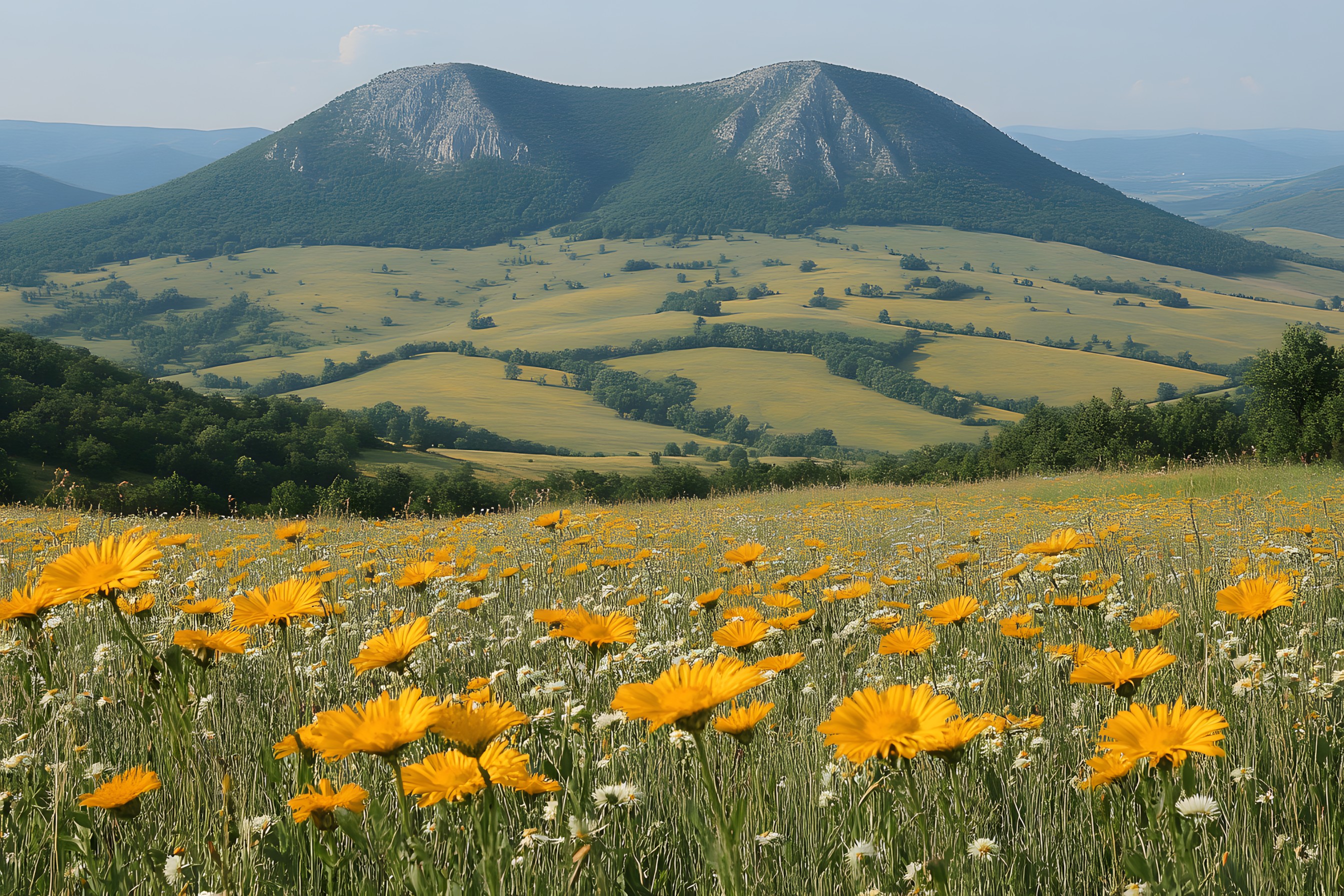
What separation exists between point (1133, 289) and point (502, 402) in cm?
14459

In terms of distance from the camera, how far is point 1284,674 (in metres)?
2.49

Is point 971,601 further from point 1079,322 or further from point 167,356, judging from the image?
point 167,356

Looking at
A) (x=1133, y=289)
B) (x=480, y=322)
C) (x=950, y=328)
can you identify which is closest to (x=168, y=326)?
(x=480, y=322)

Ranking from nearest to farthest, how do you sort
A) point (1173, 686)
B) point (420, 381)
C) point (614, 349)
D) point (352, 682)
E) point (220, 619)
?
point (1173, 686)
point (352, 682)
point (220, 619)
point (420, 381)
point (614, 349)

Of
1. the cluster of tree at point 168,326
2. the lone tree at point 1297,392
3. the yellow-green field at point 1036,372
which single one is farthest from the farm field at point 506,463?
the cluster of tree at point 168,326

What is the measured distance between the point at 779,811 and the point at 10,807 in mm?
2094

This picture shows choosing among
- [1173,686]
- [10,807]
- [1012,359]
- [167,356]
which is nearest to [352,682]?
[10,807]

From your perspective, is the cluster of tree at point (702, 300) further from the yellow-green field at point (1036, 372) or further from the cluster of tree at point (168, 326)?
the cluster of tree at point (168, 326)

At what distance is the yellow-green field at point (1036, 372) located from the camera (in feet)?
337

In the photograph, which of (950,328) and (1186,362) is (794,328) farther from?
(1186,362)

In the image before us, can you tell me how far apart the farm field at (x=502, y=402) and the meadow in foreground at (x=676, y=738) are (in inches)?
3436

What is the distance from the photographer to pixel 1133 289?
6816 inches

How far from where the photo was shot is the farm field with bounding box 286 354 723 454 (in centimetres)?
9512

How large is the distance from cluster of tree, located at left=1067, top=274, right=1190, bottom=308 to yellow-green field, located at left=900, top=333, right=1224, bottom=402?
55.8 meters
